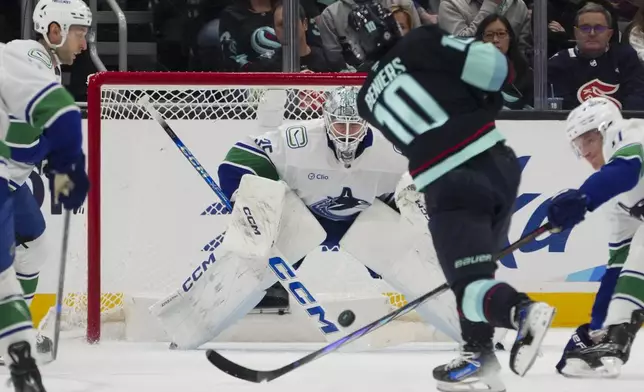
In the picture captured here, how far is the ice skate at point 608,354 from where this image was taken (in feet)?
11.0

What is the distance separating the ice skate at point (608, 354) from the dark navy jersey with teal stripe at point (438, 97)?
0.83 m

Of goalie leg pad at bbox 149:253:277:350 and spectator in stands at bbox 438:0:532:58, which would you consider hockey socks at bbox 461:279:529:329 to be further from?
spectator in stands at bbox 438:0:532:58

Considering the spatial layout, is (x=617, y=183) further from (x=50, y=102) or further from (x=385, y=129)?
(x=50, y=102)

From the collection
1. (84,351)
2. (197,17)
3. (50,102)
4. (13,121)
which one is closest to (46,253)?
(84,351)

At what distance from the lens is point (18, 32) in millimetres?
5113

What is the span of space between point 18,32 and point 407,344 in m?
2.21

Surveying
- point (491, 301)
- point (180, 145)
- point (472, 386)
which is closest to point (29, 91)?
point (491, 301)

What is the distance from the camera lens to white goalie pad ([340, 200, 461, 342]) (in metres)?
3.99

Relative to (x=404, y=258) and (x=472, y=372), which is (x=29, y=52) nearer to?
(x=404, y=258)

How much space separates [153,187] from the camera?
4.47m

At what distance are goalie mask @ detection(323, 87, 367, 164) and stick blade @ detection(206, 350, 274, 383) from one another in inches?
40.3

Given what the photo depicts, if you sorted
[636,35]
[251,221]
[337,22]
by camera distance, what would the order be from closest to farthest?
1. [251,221]
2. [337,22]
3. [636,35]

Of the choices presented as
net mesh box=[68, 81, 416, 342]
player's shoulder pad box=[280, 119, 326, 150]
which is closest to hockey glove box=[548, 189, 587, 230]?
player's shoulder pad box=[280, 119, 326, 150]

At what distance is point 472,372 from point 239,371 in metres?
0.69
